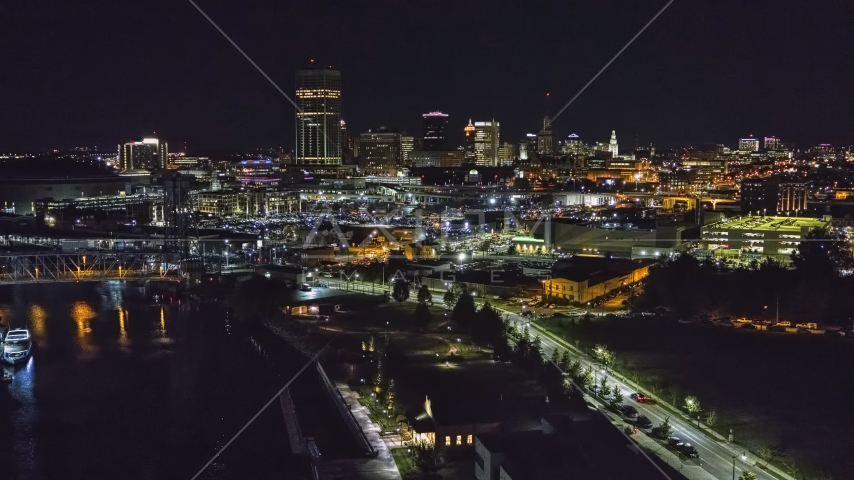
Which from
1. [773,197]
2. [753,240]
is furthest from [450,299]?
[773,197]

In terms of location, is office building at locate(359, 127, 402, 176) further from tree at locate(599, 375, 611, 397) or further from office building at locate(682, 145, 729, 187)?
tree at locate(599, 375, 611, 397)

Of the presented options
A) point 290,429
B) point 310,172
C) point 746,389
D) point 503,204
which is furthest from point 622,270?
point 310,172

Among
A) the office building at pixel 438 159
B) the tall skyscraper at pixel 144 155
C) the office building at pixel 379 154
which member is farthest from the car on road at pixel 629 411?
the tall skyscraper at pixel 144 155

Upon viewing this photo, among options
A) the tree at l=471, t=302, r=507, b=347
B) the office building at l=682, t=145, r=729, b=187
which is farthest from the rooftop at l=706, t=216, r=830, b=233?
the office building at l=682, t=145, r=729, b=187

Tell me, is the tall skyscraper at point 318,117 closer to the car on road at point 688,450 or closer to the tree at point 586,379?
the tree at point 586,379

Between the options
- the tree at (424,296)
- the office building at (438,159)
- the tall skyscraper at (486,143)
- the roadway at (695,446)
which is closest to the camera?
the roadway at (695,446)

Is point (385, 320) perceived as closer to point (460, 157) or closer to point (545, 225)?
point (545, 225)
